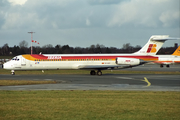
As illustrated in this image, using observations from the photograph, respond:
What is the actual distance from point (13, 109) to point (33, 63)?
2866cm

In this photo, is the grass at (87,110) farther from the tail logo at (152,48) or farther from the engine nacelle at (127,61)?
the tail logo at (152,48)

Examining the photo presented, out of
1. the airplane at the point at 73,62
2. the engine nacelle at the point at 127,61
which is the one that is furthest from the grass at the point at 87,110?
the engine nacelle at the point at 127,61

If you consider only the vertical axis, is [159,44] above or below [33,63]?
above

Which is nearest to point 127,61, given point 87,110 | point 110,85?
point 110,85

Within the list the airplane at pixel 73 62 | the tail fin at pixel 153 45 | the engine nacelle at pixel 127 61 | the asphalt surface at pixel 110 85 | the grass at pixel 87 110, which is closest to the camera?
the grass at pixel 87 110

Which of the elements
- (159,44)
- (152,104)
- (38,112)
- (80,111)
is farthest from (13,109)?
(159,44)

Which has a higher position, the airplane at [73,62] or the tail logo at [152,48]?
the tail logo at [152,48]

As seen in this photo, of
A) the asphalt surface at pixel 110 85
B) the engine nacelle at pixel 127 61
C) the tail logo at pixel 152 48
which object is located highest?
the tail logo at pixel 152 48

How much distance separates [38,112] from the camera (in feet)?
36.7

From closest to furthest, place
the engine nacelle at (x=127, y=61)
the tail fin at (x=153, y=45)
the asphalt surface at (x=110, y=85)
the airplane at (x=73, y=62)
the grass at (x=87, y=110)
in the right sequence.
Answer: the grass at (x=87, y=110)
the asphalt surface at (x=110, y=85)
the airplane at (x=73, y=62)
the engine nacelle at (x=127, y=61)
the tail fin at (x=153, y=45)

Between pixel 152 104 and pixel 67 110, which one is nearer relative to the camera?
pixel 67 110

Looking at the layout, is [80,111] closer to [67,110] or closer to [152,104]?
[67,110]

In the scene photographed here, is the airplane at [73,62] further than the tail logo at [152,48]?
No

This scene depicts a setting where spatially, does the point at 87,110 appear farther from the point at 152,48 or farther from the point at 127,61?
the point at 152,48
